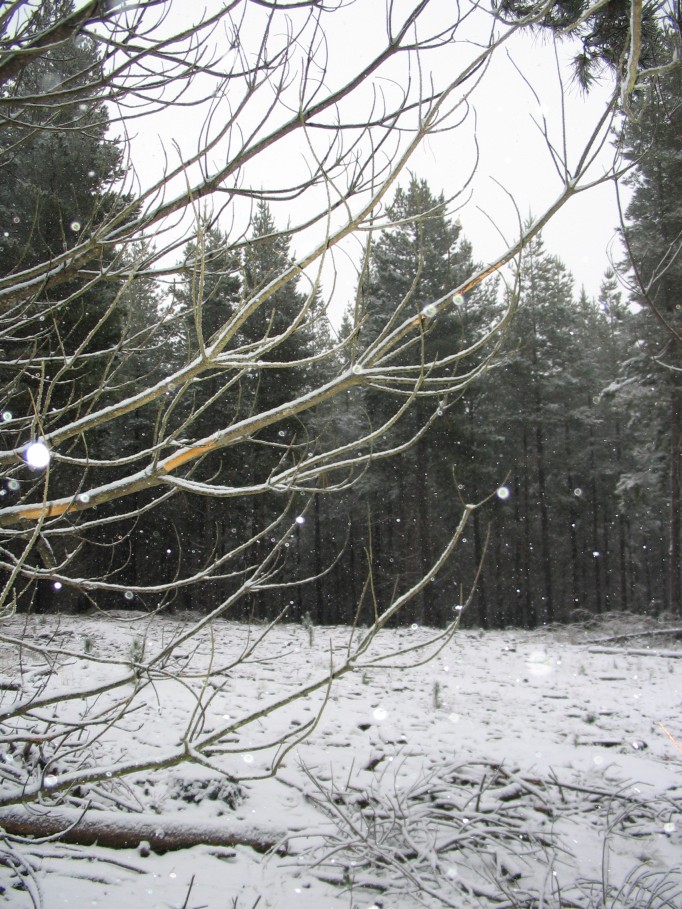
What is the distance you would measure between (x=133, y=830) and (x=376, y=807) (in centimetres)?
164

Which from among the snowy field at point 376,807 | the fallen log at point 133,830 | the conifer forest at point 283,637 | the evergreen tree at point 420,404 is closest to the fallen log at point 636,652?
the conifer forest at point 283,637

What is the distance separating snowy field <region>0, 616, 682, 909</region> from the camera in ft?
9.68

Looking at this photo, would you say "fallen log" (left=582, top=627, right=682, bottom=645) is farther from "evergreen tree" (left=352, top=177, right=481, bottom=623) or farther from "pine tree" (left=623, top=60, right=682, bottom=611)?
"evergreen tree" (left=352, top=177, right=481, bottom=623)

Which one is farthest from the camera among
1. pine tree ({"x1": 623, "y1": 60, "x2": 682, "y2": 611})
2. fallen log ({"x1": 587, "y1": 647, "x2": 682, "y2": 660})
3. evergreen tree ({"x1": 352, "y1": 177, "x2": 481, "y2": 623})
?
evergreen tree ({"x1": 352, "y1": 177, "x2": 481, "y2": 623})

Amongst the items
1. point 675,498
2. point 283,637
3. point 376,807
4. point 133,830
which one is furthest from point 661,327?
point 133,830

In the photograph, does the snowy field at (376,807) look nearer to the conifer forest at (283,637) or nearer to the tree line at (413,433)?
the conifer forest at (283,637)

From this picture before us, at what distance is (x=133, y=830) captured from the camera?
124 inches

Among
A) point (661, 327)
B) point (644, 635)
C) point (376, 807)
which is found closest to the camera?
point (376, 807)

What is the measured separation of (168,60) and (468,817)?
4.37 m

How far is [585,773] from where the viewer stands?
4688mm

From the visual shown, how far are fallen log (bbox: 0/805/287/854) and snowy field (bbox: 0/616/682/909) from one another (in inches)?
0.5

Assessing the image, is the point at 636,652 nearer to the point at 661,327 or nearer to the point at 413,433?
the point at 661,327

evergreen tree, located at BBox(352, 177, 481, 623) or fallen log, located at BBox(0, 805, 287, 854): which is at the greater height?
evergreen tree, located at BBox(352, 177, 481, 623)

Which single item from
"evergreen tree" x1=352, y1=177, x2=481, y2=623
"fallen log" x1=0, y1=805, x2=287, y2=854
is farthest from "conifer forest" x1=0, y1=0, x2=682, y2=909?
"evergreen tree" x1=352, y1=177, x2=481, y2=623
